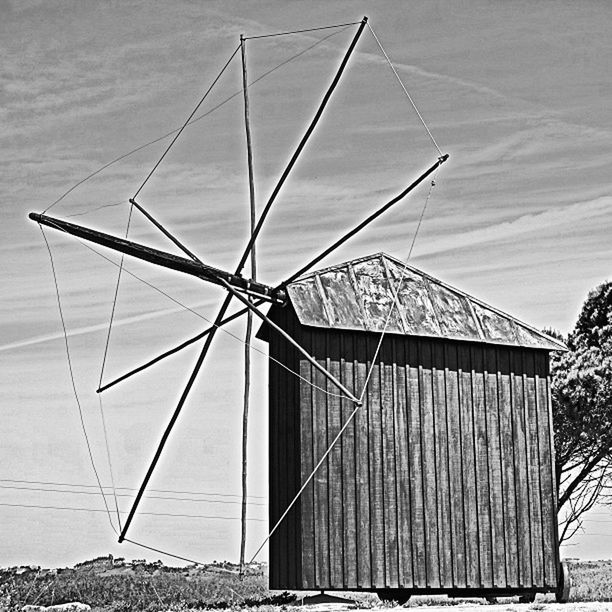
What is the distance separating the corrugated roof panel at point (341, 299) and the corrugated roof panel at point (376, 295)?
0.17 meters

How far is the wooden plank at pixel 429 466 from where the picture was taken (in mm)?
17609

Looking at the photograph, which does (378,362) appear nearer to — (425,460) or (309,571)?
(425,460)

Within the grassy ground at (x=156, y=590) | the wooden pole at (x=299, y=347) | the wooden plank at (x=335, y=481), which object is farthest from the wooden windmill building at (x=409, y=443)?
the grassy ground at (x=156, y=590)

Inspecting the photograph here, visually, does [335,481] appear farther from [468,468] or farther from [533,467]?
[533,467]

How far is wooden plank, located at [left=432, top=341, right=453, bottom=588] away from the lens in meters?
17.7

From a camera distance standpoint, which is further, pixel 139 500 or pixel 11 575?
pixel 11 575

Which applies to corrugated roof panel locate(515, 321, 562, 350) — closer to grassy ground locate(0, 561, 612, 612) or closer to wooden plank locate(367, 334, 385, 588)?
wooden plank locate(367, 334, 385, 588)

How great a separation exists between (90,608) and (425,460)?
7.64 meters

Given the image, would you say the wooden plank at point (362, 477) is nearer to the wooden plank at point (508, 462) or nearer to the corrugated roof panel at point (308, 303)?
the corrugated roof panel at point (308, 303)

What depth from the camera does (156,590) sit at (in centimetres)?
2291

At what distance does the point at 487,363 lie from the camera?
738 inches

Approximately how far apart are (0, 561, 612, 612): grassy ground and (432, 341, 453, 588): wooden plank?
121 centimetres

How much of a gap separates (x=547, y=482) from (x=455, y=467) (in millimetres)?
1928

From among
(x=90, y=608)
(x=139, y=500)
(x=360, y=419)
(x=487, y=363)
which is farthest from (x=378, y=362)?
(x=90, y=608)
